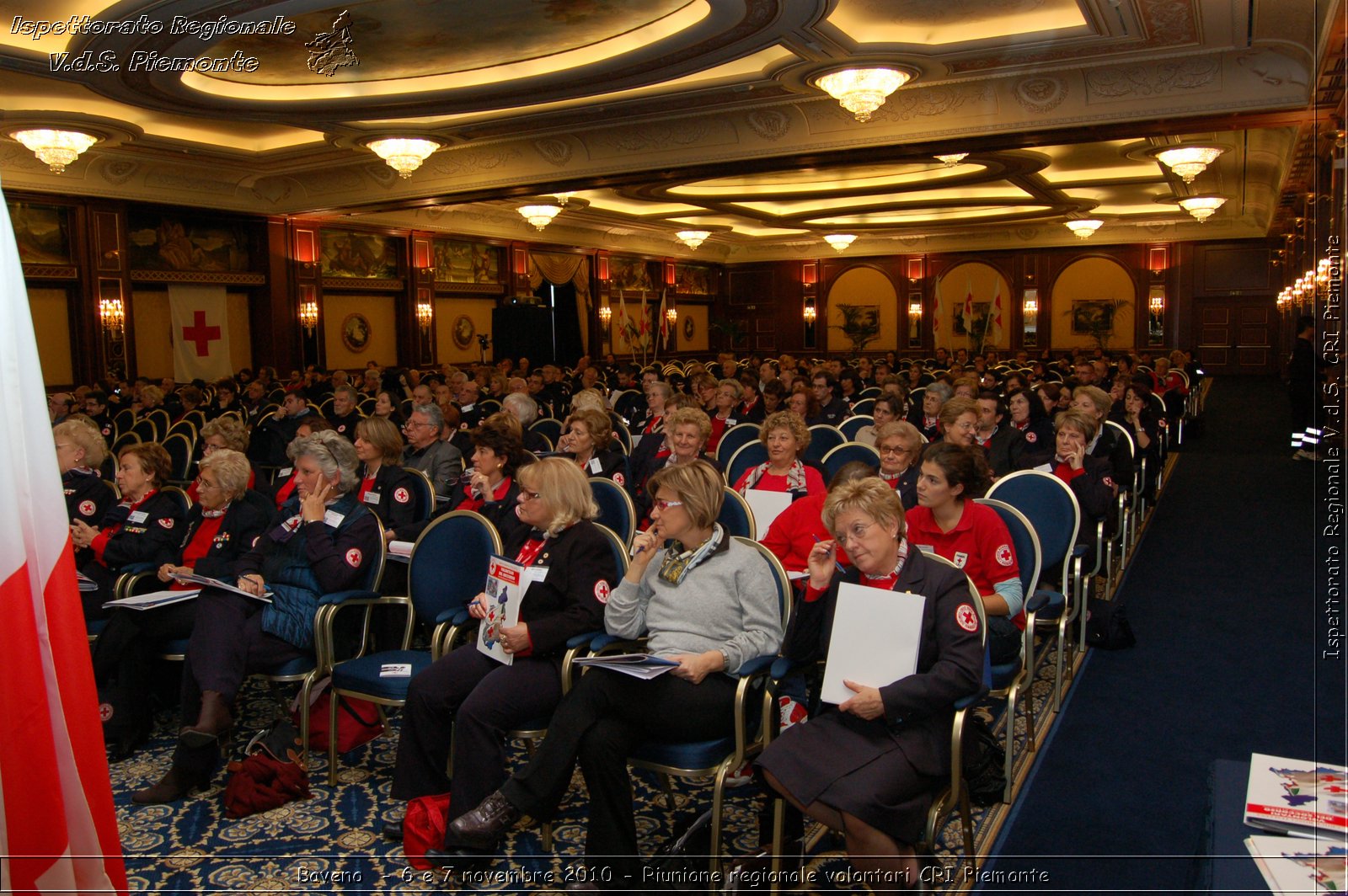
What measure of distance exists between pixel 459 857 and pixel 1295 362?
12434mm

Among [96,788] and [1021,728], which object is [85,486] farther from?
[1021,728]

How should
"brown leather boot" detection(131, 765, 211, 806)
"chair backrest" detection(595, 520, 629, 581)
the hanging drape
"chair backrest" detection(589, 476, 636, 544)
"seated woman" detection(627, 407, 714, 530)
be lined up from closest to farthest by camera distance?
"chair backrest" detection(595, 520, 629, 581) → "brown leather boot" detection(131, 765, 211, 806) → "chair backrest" detection(589, 476, 636, 544) → "seated woman" detection(627, 407, 714, 530) → the hanging drape

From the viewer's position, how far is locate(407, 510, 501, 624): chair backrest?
12.9ft

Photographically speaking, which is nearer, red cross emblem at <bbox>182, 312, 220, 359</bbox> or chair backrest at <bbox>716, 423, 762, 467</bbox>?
chair backrest at <bbox>716, 423, 762, 467</bbox>

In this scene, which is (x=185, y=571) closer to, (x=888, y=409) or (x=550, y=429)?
(x=550, y=429)

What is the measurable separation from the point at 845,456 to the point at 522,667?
3.16 meters

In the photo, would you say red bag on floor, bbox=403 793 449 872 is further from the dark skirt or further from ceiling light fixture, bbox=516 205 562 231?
ceiling light fixture, bbox=516 205 562 231

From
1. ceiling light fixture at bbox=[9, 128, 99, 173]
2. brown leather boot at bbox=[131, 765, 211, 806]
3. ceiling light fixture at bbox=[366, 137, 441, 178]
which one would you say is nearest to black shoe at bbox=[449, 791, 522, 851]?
brown leather boot at bbox=[131, 765, 211, 806]

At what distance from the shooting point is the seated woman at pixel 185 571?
4.07 metres

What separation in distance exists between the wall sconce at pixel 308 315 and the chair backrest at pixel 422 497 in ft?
40.1

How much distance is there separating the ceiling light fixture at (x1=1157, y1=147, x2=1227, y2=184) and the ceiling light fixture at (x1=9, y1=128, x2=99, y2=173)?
1313cm

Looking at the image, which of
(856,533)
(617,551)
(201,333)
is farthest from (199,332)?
(856,533)

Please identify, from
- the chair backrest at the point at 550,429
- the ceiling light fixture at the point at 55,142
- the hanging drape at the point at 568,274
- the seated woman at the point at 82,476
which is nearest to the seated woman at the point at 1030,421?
the chair backrest at the point at 550,429

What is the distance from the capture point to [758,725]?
10.2ft
